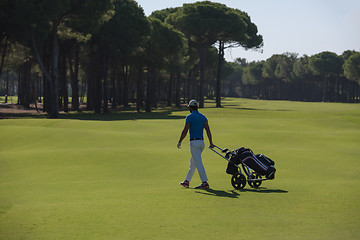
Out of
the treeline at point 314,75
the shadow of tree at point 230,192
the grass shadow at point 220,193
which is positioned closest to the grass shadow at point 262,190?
the shadow of tree at point 230,192

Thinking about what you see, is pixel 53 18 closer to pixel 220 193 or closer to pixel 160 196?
pixel 220 193

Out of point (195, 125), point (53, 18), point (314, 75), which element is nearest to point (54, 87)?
point (53, 18)

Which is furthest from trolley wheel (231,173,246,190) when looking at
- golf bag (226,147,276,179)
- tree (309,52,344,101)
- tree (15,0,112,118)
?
tree (309,52,344,101)

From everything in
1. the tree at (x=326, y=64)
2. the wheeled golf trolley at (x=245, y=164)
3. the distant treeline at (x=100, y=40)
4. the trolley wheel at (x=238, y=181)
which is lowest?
the trolley wheel at (x=238, y=181)

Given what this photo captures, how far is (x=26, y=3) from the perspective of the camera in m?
44.4

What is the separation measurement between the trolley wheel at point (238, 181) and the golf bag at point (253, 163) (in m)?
0.16

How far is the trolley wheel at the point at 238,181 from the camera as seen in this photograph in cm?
1315

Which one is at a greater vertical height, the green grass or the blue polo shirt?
the blue polo shirt

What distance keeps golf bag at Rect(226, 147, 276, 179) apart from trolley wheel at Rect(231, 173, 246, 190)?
0.52 feet

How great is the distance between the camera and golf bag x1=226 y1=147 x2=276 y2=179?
42.6 ft

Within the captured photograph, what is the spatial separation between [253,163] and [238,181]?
2.17 ft

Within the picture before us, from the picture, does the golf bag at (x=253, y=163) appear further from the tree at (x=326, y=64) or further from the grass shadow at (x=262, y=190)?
the tree at (x=326, y=64)

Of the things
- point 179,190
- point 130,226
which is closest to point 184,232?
point 130,226

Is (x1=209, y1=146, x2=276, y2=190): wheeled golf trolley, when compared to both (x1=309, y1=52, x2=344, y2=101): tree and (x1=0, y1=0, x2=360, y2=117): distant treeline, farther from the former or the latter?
(x1=309, y1=52, x2=344, y2=101): tree
